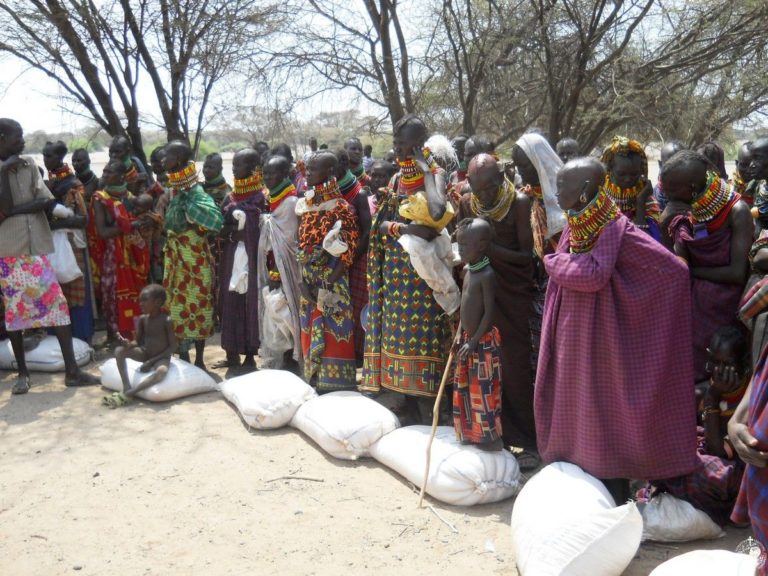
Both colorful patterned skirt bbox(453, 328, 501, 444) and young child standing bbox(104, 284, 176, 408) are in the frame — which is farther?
young child standing bbox(104, 284, 176, 408)

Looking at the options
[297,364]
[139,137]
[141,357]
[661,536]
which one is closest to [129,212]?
[141,357]

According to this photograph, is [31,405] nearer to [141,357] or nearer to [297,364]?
[141,357]

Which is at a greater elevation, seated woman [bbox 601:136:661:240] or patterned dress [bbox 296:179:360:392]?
seated woman [bbox 601:136:661:240]

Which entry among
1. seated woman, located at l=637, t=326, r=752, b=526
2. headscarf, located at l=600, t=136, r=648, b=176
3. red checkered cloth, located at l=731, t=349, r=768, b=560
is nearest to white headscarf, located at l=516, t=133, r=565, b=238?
headscarf, located at l=600, t=136, r=648, b=176

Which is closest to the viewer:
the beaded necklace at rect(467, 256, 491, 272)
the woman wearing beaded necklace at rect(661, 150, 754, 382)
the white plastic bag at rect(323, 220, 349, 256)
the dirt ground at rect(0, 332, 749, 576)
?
the dirt ground at rect(0, 332, 749, 576)

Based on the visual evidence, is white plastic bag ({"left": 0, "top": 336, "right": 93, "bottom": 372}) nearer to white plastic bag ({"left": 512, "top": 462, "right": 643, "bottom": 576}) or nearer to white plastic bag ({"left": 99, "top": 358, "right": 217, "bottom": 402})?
white plastic bag ({"left": 99, "top": 358, "right": 217, "bottom": 402})

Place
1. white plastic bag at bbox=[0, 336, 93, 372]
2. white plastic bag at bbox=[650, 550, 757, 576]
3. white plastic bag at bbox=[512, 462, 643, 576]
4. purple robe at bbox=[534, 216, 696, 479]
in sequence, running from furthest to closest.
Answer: white plastic bag at bbox=[0, 336, 93, 372]
purple robe at bbox=[534, 216, 696, 479]
white plastic bag at bbox=[512, 462, 643, 576]
white plastic bag at bbox=[650, 550, 757, 576]

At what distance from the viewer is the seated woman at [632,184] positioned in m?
4.12

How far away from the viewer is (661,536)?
351cm

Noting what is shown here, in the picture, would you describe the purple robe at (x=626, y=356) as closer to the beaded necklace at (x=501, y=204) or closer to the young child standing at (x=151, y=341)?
the beaded necklace at (x=501, y=204)

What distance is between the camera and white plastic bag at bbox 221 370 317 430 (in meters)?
5.11

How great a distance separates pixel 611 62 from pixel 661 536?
6.32 meters

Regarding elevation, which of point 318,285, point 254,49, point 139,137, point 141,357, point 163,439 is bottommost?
point 163,439

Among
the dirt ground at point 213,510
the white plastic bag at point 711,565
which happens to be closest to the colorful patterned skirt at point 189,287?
the dirt ground at point 213,510
